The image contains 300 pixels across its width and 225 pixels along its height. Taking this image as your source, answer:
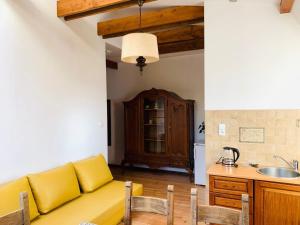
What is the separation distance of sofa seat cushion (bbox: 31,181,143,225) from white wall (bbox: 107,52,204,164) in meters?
2.77

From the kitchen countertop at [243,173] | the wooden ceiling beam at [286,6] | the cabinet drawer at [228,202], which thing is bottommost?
the cabinet drawer at [228,202]

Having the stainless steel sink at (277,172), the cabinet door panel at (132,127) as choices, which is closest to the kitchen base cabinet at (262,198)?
the stainless steel sink at (277,172)

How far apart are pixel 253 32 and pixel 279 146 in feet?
4.53

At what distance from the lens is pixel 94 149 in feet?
12.4

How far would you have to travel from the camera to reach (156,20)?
3.40 meters

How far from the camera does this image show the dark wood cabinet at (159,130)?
4840mm

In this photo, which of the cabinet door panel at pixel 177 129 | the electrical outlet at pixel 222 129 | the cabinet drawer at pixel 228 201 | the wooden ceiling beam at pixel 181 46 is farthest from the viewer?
the cabinet door panel at pixel 177 129

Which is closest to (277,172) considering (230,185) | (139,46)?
(230,185)

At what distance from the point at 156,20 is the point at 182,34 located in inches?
32.6

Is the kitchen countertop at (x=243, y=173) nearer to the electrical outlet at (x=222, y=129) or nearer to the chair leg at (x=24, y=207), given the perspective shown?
the electrical outlet at (x=222, y=129)

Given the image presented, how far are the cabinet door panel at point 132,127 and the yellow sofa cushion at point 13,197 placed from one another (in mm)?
3053

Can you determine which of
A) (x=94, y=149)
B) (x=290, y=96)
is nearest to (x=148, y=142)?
(x=94, y=149)

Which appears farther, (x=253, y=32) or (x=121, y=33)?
(x=121, y=33)

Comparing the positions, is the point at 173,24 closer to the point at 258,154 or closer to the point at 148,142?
the point at 258,154
